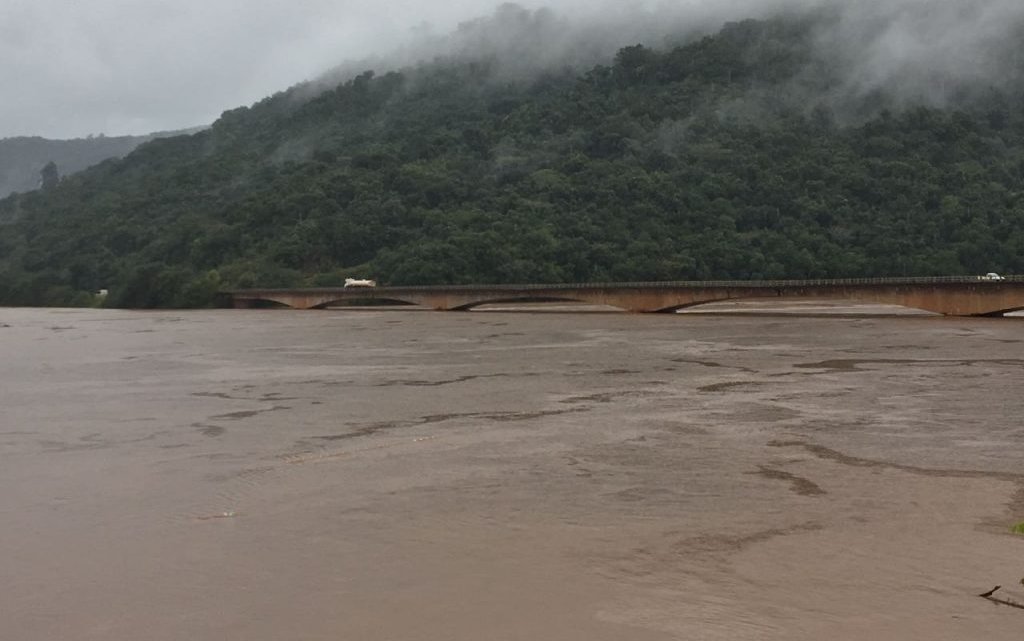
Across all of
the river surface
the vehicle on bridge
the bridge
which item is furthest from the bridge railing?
the river surface

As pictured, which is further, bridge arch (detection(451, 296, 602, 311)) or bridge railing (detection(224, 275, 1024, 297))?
bridge arch (detection(451, 296, 602, 311))

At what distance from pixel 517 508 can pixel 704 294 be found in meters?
61.8

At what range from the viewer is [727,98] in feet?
483

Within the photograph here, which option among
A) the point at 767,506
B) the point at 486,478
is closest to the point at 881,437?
the point at 767,506

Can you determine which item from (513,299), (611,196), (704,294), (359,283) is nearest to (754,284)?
(704,294)

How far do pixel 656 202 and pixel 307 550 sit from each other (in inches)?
4251

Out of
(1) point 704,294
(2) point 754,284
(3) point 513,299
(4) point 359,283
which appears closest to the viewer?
(2) point 754,284

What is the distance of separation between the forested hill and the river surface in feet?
252

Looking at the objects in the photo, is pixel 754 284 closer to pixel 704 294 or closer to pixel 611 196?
pixel 704 294

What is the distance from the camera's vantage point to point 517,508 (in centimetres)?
1285

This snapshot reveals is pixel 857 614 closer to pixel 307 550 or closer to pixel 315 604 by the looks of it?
pixel 315 604

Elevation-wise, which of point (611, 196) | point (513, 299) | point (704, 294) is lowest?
point (513, 299)

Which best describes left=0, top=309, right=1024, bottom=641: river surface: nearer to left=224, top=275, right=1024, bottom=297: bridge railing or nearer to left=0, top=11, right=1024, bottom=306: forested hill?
left=224, top=275, right=1024, bottom=297: bridge railing

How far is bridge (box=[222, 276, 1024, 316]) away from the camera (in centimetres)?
6025
